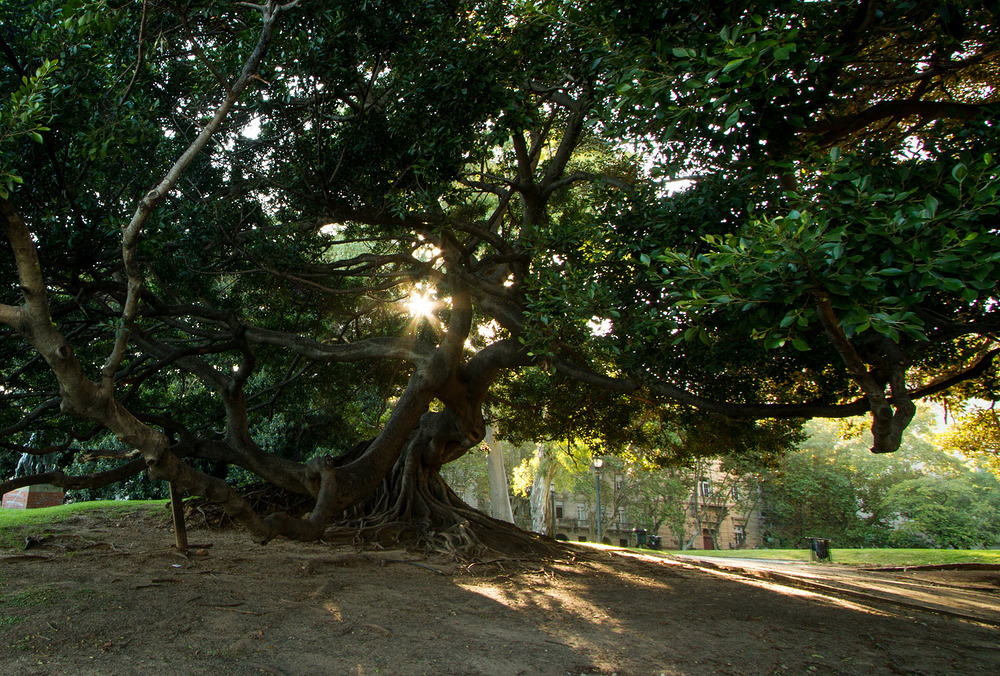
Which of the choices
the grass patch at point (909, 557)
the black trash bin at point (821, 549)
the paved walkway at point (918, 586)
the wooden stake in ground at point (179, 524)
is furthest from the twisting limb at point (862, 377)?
the black trash bin at point (821, 549)

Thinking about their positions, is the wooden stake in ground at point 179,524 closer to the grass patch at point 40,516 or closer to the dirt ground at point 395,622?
the dirt ground at point 395,622

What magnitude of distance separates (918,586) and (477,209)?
11.1 metres

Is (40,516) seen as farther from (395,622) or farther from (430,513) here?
(395,622)

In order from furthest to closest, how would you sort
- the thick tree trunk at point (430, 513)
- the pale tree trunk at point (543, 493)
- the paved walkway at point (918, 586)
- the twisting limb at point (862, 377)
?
the pale tree trunk at point (543, 493) → the thick tree trunk at point (430, 513) → the paved walkway at point (918, 586) → the twisting limb at point (862, 377)

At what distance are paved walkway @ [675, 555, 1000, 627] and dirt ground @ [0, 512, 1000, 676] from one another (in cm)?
116

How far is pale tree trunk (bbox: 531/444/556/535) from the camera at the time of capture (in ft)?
70.2

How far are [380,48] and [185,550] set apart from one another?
5.90 meters

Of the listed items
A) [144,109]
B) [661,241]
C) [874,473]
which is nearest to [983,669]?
[661,241]

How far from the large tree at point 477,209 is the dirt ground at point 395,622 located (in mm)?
902

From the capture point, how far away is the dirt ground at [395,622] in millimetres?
4328

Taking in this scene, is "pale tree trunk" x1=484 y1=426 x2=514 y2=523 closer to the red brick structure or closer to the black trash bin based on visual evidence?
the black trash bin

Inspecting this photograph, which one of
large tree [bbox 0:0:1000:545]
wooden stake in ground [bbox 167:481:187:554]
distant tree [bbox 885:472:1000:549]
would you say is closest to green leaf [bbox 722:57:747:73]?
large tree [bbox 0:0:1000:545]

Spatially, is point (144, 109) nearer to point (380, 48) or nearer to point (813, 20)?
point (380, 48)

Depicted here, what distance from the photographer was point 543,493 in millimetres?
23594
